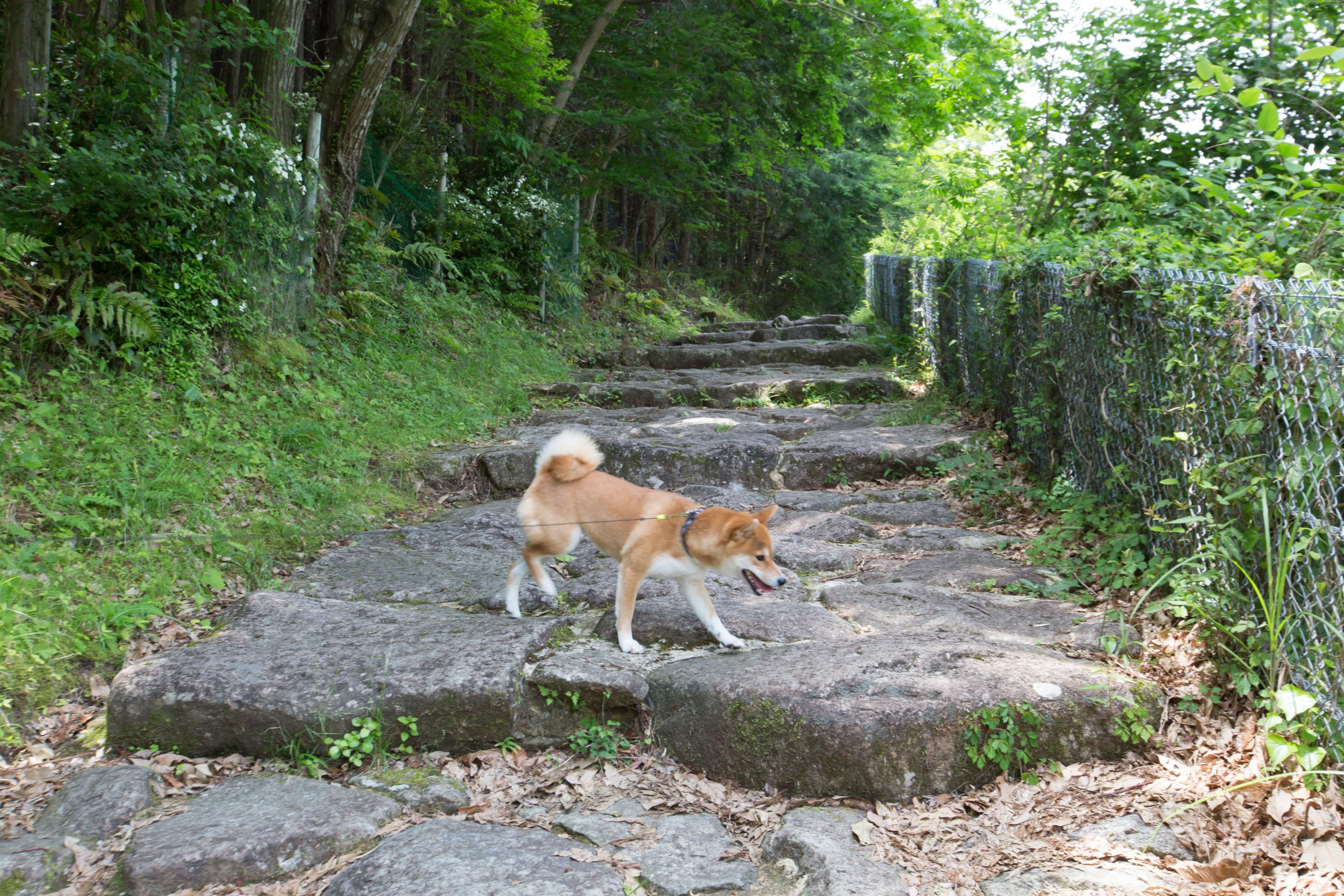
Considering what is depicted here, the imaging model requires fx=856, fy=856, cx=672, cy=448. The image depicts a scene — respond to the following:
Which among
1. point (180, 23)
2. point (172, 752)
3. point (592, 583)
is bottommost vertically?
point (172, 752)

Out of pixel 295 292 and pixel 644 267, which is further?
pixel 644 267

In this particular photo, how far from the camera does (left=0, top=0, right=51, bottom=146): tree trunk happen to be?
596cm

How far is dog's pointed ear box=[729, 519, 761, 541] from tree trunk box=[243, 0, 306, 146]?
21.2 feet

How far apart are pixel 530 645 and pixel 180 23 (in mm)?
5998

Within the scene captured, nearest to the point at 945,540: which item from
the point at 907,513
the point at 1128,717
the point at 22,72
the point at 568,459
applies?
the point at 907,513

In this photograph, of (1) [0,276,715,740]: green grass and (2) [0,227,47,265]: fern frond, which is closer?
(1) [0,276,715,740]: green grass

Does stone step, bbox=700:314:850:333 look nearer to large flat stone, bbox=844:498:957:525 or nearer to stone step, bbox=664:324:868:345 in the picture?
stone step, bbox=664:324:868:345

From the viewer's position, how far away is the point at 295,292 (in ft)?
26.2

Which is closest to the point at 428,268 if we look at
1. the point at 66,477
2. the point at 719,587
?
the point at 66,477

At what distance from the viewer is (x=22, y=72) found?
599cm

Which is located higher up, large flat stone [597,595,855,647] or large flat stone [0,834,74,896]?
large flat stone [597,595,855,647]

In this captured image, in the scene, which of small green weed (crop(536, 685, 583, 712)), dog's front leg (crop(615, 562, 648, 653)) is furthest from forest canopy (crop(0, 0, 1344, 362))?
small green weed (crop(536, 685, 583, 712))

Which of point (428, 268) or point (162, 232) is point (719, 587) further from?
point (428, 268)

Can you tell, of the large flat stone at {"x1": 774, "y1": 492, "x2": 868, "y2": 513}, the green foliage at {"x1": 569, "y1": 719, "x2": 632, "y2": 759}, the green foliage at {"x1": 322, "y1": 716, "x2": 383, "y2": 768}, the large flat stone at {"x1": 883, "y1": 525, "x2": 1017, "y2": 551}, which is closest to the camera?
the green foliage at {"x1": 322, "y1": 716, "x2": 383, "y2": 768}
